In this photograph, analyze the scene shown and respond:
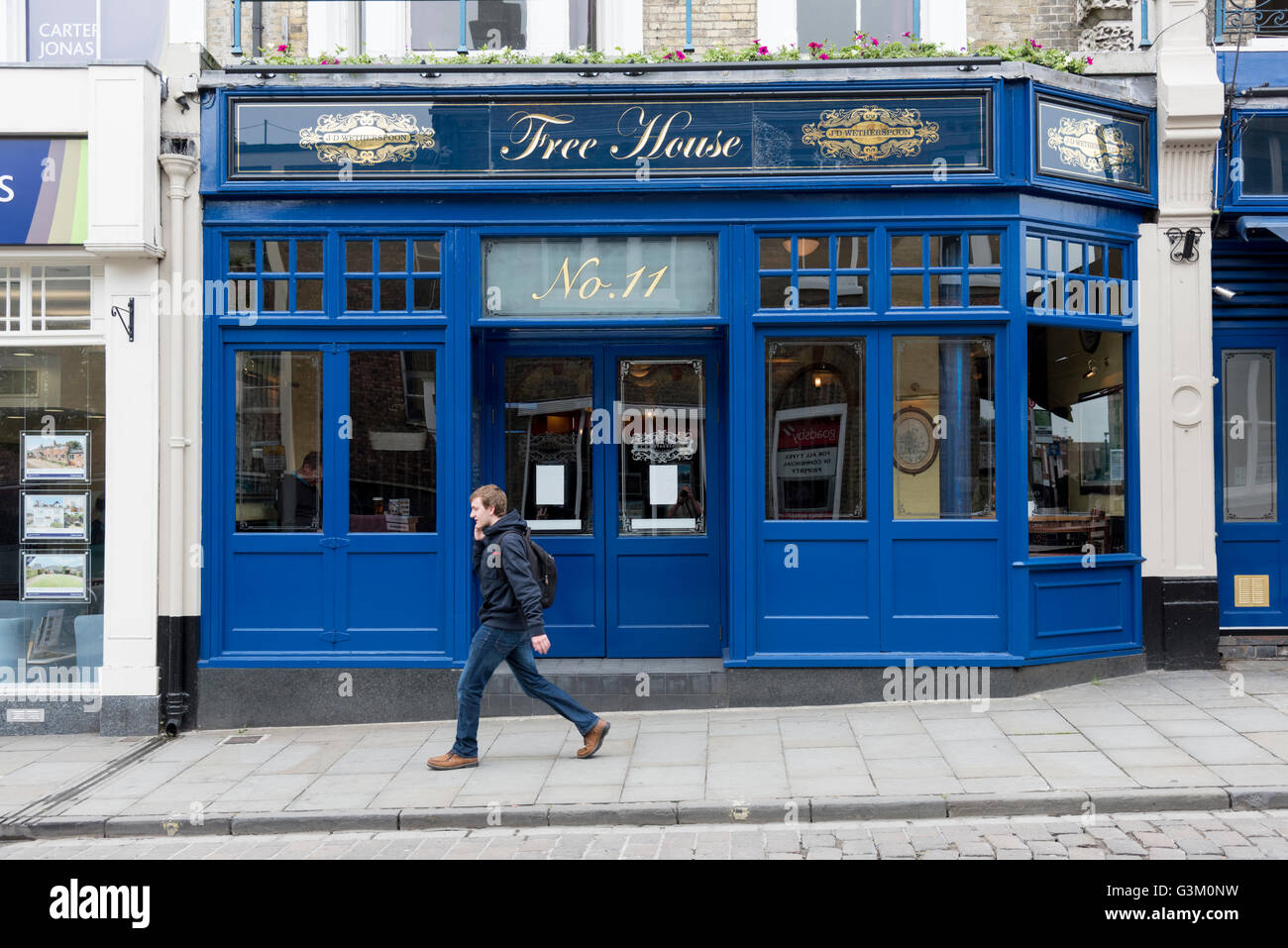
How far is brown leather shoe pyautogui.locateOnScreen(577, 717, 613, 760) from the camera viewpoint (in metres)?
7.29

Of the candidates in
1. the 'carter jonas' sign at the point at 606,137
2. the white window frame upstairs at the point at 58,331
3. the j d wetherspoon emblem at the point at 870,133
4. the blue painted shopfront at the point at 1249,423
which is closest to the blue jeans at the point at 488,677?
the 'carter jonas' sign at the point at 606,137

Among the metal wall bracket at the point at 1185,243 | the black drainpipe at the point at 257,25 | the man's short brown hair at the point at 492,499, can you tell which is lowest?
the man's short brown hair at the point at 492,499

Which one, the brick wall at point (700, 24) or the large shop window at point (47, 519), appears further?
the brick wall at point (700, 24)

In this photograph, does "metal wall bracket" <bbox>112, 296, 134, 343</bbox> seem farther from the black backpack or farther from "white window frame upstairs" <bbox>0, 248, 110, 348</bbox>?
the black backpack

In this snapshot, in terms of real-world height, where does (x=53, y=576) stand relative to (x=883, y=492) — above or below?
below

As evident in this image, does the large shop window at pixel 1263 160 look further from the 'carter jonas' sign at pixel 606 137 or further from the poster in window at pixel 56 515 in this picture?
the poster in window at pixel 56 515

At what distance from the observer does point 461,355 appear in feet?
28.5

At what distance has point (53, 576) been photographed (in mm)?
8906

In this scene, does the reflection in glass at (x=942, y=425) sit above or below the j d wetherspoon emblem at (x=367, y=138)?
below

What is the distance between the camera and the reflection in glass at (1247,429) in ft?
32.1

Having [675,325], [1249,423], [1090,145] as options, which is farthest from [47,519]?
[1249,423]

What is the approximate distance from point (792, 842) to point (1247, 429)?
6762 millimetres

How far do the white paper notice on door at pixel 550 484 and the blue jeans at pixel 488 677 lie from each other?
240 cm

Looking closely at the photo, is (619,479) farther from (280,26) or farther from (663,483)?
(280,26)
